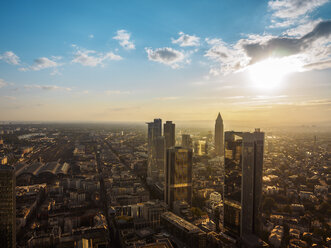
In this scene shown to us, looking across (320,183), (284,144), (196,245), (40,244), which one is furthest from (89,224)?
(284,144)

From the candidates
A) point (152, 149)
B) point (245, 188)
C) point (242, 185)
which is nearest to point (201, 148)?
point (152, 149)

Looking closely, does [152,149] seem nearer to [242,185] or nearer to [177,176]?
[177,176]

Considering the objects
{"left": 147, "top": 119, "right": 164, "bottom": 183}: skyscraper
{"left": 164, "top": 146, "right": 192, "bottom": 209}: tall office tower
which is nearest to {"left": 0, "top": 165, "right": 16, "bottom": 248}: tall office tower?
{"left": 164, "top": 146, "right": 192, "bottom": 209}: tall office tower

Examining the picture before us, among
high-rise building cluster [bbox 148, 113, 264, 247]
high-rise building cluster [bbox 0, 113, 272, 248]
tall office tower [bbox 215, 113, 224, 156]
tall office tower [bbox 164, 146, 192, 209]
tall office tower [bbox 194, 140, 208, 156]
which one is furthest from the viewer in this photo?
tall office tower [bbox 215, 113, 224, 156]

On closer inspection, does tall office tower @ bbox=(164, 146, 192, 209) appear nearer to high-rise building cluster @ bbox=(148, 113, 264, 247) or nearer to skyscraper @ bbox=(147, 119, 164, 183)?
high-rise building cluster @ bbox=(148, 113, 264, 247)

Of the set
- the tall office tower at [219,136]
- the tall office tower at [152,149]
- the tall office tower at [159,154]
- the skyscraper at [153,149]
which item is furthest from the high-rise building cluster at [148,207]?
the tall office tower at [219,136]

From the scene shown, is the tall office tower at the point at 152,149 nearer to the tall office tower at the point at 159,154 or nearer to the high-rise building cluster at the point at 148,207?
the tall office tower at the point at 159,154

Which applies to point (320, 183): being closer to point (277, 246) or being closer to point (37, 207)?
point (277, 246)
